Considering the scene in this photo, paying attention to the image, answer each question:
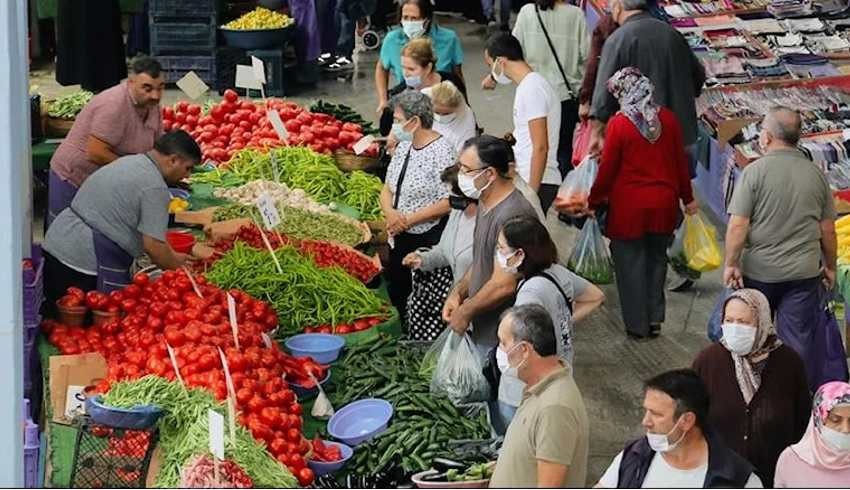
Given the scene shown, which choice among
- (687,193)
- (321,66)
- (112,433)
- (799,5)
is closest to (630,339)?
(687,193)

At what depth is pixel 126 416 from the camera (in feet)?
20.7

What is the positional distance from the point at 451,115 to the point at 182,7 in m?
6.51

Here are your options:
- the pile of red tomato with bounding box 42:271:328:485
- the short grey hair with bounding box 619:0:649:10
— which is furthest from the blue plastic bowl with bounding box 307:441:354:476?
the short grey hair with bounding box 619:0:649:10

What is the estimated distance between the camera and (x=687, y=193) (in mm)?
9242

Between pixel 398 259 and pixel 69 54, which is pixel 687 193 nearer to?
pixel 398 259

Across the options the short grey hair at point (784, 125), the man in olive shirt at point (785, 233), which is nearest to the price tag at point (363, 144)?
the man in olive shirt at point (785, 233)

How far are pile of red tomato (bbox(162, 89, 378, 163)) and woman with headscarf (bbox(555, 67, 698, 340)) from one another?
6.97ft

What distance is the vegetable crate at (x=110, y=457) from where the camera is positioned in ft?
20.6

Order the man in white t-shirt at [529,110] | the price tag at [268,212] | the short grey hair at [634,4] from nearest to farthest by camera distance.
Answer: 1. the price tag at [268,212]
2. the man in white t-shirt at [529,110]
3. the short grey hair at [634,4]

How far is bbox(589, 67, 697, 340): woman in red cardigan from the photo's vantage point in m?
8.96

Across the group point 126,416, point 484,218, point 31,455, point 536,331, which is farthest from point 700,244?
point 31,455

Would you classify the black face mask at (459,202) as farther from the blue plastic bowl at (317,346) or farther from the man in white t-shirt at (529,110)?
the man in white t-shirt at (529,110)

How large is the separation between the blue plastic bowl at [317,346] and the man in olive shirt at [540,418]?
2.10 metres

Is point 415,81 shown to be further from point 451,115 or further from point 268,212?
point 268,212
